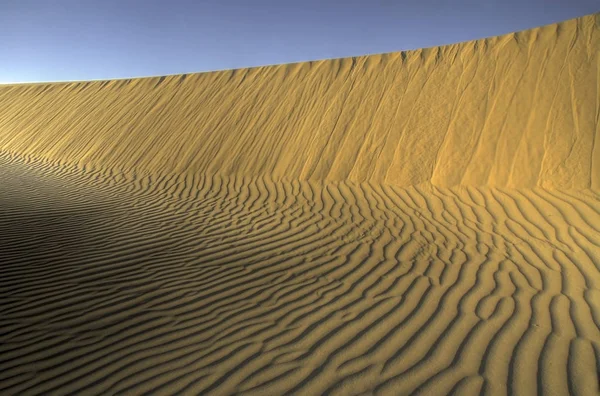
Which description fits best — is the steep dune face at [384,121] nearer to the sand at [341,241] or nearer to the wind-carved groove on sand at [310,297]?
the sand at [341,241]

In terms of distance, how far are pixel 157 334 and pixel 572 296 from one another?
12.8ft

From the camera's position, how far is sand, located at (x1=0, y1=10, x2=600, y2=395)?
9.11 feet

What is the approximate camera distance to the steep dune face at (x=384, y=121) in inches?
297

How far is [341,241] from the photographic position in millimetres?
5426

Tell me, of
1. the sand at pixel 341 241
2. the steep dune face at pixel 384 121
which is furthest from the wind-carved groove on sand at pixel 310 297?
the steep dune face at pixel 384 121

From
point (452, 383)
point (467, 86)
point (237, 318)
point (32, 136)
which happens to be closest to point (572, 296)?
point (452, 383)

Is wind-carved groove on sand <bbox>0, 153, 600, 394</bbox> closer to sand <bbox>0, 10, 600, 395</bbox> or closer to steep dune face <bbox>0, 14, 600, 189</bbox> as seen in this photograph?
sand <bbox>0, 10, 600, 395</bbox>

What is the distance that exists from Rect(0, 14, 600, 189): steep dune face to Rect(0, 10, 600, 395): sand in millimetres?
63

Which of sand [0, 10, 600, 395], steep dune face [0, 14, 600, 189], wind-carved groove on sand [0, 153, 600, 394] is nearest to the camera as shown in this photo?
wind-carved groove on sand [0, 153, 600, 394]

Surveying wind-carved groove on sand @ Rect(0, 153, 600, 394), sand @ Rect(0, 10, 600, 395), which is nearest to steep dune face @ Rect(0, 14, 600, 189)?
sand @ Rect(0, 10, 600, 395)

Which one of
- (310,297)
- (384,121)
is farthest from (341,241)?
(384,121)

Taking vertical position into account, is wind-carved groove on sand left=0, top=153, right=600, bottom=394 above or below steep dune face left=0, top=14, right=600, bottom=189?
below

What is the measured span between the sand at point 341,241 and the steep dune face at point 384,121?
6 centimetres

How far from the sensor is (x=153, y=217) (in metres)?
6.69
